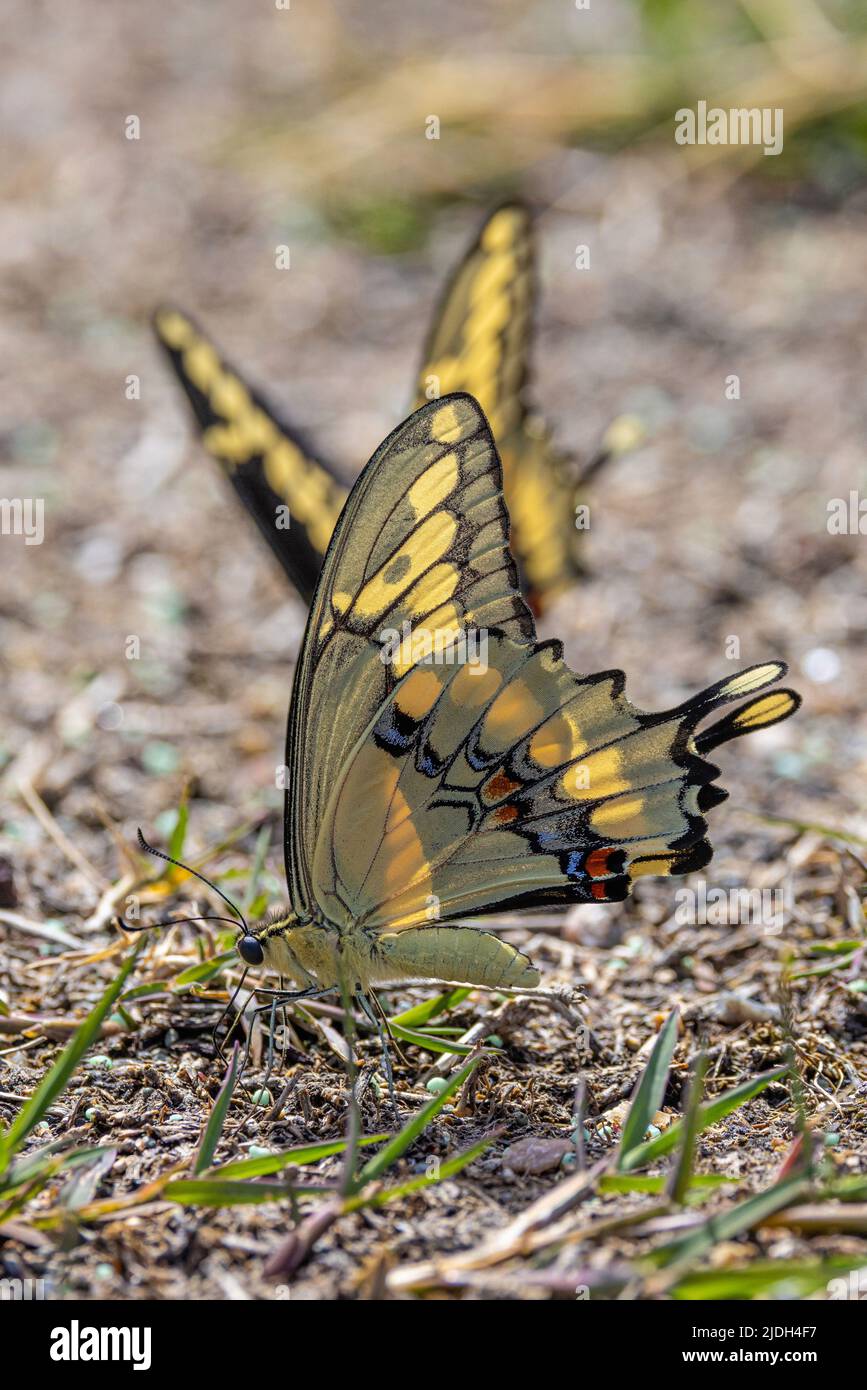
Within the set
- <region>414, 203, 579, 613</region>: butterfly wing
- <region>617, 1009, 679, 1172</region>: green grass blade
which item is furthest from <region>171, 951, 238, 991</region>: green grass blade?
<region>414, 203, 579, 613</region>: butterfly wing

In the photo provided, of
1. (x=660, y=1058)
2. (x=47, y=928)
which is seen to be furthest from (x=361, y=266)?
(x=660, y=1058)

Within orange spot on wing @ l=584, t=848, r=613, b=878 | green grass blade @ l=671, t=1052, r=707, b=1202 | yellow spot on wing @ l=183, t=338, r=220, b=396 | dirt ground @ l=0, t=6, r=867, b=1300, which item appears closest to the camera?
green grass blade @ l=671, t=1052, r=707, b=1202

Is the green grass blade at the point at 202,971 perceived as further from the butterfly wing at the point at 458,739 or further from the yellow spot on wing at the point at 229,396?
the yellow spot on wing at the point at 229,396

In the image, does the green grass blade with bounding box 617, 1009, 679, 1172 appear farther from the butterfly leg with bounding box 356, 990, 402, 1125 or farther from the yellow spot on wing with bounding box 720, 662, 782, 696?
the yellow spot on wing with bounding box 720, 662, 782, 696

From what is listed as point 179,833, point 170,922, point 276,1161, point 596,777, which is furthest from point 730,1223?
point 179,833

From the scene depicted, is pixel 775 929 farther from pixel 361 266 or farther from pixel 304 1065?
pixel 361 266

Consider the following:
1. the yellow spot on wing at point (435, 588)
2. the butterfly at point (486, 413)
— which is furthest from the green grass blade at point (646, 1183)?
the butterfly at point (486, 413)
